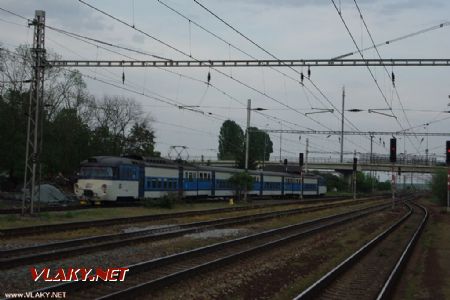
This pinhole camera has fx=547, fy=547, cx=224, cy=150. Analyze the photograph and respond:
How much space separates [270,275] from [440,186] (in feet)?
172

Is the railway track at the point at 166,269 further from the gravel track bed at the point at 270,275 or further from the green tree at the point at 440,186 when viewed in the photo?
the green tree at the point at 440,186

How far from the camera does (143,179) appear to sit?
114 ft

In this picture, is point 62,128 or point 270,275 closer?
point 270,275

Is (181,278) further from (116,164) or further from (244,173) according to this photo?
(244,173)

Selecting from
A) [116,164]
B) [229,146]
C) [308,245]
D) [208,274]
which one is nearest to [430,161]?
[229,146]

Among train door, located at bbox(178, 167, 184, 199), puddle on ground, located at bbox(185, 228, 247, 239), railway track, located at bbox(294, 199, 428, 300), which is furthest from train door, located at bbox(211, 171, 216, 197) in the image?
railway track, located at bbox(294, 199, 428, 300)

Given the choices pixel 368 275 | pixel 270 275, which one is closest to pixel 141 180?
pixel 270 275

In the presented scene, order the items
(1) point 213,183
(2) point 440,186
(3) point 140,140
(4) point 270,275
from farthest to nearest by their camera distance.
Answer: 1. (3) point 140,140
2. (2) point 440,186
3. (1) point 213,183
4. (4) point 270,275

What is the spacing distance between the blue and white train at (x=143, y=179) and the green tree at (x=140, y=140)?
23.5 m

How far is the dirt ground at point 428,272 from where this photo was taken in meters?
11.9

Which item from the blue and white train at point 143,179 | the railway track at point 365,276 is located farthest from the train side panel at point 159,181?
the railway track at point 365,276

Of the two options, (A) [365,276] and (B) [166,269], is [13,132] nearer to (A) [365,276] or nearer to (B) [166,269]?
(B) [166,269]

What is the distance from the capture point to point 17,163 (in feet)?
147

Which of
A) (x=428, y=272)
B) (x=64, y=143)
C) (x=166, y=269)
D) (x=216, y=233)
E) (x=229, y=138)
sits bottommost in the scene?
(x=428, y=272)
